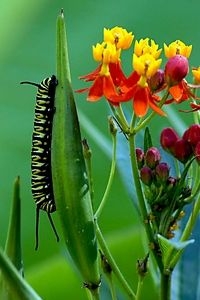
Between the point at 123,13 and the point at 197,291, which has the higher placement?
the point at 123,13

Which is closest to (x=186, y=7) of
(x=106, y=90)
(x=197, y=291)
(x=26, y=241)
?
(x=26, y=241)

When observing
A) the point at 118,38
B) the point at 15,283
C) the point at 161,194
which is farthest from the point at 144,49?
the point at 15,283

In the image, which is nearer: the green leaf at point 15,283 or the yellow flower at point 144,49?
the green leaf at point 15,283

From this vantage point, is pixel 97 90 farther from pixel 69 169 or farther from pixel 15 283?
pixel 15 283

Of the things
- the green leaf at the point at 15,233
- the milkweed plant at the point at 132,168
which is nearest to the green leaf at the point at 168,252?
the milkweed plant at the point at 132,168

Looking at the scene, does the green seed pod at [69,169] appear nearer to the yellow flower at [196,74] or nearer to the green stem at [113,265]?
the green stem at [113,265]

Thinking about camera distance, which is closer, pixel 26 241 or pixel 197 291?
pixel 197 291

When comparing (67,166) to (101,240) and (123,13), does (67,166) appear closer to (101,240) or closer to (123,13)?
(101,240)
